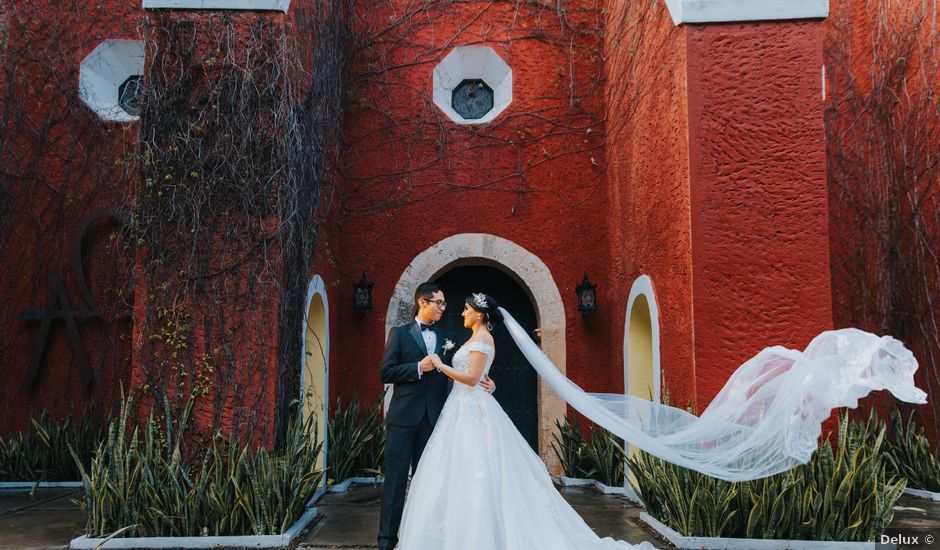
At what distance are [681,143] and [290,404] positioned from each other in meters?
3.57

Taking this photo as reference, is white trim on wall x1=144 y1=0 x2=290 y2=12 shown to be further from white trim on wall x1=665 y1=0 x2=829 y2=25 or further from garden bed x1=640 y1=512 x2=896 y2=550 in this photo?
garden bed x1=640 y1=512 x2=896 y2=550

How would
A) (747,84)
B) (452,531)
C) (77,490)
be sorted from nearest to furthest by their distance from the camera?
(452,531) → (747,84) → (77,490)

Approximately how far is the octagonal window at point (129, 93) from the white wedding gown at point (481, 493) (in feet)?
17.5

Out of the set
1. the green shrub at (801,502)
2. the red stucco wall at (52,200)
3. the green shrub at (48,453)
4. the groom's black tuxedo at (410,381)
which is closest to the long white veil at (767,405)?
the green shrub at (801,502)

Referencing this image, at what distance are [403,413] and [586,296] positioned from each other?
11.4 feet

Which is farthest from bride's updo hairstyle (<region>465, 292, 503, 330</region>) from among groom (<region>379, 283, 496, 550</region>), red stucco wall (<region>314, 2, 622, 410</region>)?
red stucco wall (<region>314, 2, 622, 410</region>)

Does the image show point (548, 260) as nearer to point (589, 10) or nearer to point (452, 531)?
point (589, 10)

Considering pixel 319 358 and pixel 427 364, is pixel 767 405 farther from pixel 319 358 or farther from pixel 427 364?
pixel 319 358

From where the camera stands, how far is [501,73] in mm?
7941

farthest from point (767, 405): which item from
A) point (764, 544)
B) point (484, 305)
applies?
point (484, 305)

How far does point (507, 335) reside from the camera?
26.1ft

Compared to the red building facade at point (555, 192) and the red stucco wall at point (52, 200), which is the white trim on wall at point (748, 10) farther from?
the red stucco wall at point (52, 200)

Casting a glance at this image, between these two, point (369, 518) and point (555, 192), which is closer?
point (369, 518)

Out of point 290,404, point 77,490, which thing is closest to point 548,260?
point 290,404
